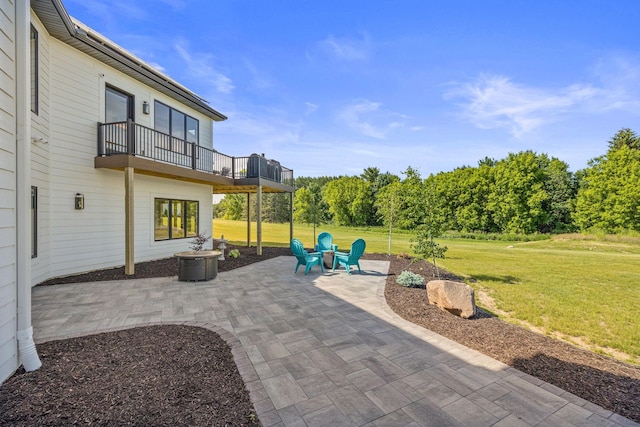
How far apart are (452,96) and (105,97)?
13.3m

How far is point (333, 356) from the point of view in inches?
135

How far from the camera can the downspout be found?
114 inches

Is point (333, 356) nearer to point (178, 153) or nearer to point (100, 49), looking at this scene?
point (178, 153)

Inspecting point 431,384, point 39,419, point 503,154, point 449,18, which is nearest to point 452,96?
point 449,18

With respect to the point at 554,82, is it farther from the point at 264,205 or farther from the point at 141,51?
the point at 264,205

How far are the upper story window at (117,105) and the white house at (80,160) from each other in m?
0.03

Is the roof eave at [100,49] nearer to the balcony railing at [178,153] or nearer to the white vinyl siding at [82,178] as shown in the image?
the white vinyl siding at [82,178]

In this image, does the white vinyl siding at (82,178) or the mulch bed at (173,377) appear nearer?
the mulch bed at (173,377)

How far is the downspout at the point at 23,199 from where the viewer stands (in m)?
2.90

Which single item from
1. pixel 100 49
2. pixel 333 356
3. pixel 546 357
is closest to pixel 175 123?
pixel 100 49

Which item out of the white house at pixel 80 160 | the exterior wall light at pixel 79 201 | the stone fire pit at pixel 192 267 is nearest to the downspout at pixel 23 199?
the white house at pixel 80 160

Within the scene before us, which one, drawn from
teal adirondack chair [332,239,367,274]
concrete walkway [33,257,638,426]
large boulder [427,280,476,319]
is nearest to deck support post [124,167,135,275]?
concrete walkway [33,257,638,426]

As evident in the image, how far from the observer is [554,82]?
1098cm

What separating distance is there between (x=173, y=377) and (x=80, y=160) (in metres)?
7.59
